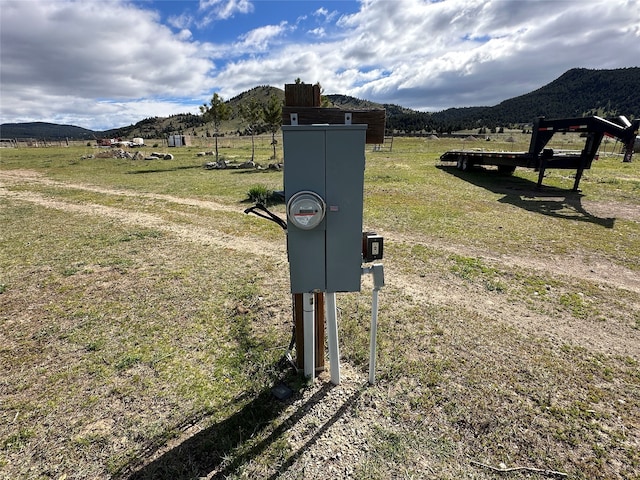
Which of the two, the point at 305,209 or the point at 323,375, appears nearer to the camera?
the point at 305,209

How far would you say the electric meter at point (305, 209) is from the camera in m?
2.29

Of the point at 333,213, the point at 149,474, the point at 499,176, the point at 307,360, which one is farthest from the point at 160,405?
the point at 499,176

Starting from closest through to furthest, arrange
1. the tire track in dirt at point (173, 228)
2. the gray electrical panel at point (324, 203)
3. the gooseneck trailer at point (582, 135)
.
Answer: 1. the gray electrical panel at point (324, 203)
2. the tire track in dirt at point (173, 228)
3. the gooseneck trailer at point (582, 135)

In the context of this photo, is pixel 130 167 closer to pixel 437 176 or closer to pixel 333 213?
pixel 437 176

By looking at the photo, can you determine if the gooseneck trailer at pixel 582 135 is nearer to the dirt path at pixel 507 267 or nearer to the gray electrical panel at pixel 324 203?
the dirt path at pixel 507 267

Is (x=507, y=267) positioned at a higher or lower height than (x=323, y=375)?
higher

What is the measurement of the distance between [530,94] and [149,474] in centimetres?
18998

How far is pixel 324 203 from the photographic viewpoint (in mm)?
2348

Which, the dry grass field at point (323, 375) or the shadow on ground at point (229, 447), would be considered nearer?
the shadow on ground at point (229, 447)

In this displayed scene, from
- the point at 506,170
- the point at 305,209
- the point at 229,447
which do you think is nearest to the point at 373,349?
the point at 229,447

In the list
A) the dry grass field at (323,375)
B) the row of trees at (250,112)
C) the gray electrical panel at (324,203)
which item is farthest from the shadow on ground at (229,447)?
the row of trees at (250,112)

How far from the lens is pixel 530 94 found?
490 feet

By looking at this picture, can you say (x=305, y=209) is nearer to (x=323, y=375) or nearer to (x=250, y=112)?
(x=323, y=375)

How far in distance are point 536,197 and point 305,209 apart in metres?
11.3
